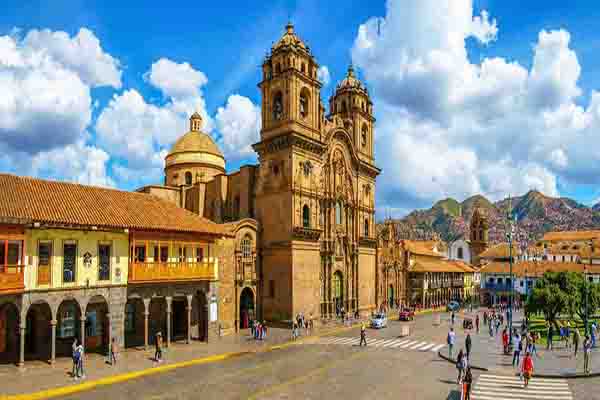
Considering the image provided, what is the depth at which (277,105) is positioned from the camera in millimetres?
52031

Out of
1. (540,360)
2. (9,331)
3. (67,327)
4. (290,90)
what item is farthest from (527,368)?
Result: (290,90)

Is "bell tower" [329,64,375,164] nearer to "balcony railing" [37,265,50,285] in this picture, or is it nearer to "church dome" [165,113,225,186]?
"church dome" [165,113,225,186]

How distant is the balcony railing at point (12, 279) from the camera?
2520cm

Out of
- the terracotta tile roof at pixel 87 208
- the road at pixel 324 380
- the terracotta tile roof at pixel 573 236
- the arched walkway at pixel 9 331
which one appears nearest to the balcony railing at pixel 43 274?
the terracotta tile roof at pixel 87 208

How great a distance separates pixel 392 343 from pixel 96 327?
23.0 m

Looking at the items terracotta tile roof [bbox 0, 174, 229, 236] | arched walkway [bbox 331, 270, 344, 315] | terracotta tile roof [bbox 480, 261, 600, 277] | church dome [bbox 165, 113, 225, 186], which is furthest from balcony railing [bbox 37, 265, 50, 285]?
terracotta tile roof [bbox 480, 261, 600, 277]

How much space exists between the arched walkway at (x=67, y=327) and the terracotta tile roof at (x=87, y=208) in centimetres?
626

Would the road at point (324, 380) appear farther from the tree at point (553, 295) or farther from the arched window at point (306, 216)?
the arched window at point (306, 216)

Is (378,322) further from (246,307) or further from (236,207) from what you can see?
(236,207)

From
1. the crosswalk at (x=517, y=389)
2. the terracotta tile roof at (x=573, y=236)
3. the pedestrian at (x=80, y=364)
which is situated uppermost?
the terracotta tile roof at (x=573, y=236)

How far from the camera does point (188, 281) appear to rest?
35.8 meters

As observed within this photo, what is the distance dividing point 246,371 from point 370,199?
3929cm

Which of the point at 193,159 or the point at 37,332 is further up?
the point at 193,159

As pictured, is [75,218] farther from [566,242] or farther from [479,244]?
[566,242]
